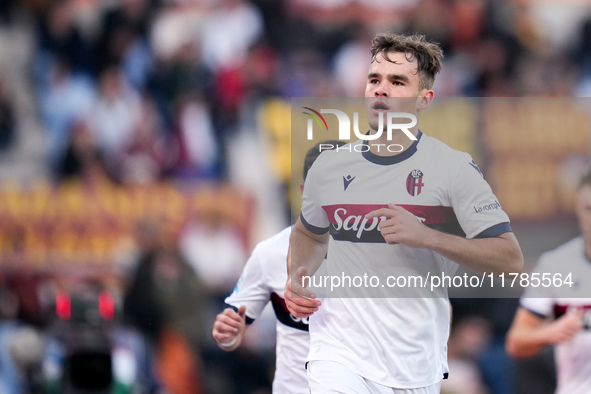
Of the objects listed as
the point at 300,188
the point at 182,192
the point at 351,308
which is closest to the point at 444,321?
the point at 351,308

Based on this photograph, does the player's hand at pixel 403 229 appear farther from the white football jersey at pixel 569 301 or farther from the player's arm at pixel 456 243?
the white football jersey at pixel 569 301

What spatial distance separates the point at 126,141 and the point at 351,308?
6.82 m

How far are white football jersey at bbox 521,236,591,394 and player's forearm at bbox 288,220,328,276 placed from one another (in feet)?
5.02

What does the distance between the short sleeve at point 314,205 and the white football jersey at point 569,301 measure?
5.20ft

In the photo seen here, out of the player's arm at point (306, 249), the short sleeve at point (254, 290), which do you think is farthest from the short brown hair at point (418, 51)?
the short sleeve at point (254, 290)

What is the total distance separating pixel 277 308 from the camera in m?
5.00

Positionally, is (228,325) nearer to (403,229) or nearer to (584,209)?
(403,229)

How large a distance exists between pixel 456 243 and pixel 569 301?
1781 millimetres

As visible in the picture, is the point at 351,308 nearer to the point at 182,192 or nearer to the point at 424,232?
the point at 424,232

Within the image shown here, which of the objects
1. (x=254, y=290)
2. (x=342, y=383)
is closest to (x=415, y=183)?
(x=342, y=383)

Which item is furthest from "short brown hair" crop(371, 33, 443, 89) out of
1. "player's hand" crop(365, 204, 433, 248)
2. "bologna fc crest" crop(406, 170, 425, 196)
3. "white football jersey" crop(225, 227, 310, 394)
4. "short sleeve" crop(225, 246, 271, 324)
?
"short sleeve" crop(225, 246, 271, 324)

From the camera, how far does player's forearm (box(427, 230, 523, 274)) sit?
146 inches

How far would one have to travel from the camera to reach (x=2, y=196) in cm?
1016

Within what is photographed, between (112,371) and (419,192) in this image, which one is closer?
(419,192)
